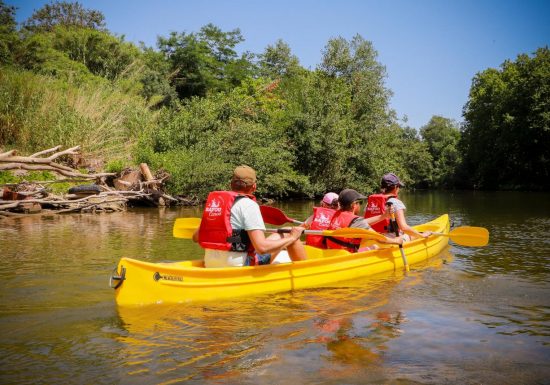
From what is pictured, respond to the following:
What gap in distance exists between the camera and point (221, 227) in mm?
5477

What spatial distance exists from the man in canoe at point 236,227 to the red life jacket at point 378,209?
2889 mm

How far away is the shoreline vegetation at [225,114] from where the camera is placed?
19.9m

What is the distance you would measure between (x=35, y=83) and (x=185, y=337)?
19.4 m

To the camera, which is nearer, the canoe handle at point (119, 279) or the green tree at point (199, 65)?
the canoe handle at point (119, 279)

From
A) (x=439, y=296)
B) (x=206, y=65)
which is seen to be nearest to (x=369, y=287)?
(x=439, y=296)

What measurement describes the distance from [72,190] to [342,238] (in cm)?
1167

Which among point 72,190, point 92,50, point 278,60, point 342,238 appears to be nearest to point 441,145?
point 278,60

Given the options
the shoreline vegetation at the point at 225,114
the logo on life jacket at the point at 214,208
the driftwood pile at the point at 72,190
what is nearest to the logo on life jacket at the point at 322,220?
the logo on life jacket at the point at 214,208

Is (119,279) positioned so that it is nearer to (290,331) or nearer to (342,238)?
(290,331)

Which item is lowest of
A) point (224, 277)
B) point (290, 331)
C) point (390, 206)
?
point (290, 331)

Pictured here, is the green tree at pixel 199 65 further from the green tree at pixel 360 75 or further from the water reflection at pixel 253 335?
the water reflection at pixel 253 335

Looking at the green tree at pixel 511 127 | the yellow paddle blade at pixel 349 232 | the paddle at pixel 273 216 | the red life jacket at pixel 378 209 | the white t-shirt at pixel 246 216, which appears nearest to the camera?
the white t-shirt at pixel 246 216

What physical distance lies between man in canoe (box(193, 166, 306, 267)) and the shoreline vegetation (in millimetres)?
8706

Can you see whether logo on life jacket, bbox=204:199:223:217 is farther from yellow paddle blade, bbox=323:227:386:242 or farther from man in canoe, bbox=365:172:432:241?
man in canoe, bbox=365:172:432:241
